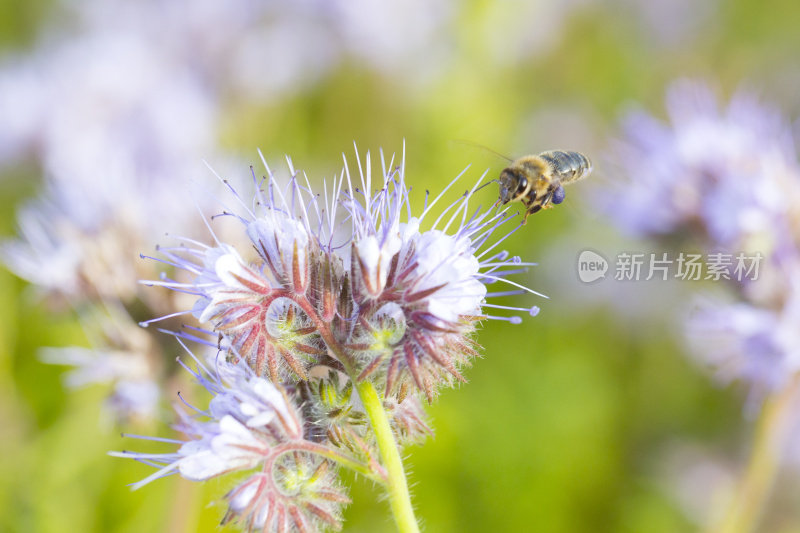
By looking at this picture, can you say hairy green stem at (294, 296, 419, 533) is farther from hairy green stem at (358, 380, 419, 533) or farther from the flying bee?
the flying bee

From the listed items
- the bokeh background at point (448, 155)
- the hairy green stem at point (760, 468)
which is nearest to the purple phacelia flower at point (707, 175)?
the bokeh background at point (448, 155)

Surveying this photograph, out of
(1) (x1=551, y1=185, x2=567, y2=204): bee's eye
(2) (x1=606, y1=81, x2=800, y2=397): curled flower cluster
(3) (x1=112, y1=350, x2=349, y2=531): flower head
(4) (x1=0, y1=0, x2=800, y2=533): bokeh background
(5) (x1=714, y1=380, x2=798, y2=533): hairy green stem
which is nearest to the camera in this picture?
(3) (x1=112, y1=350, x2=349, y2=531): flower head

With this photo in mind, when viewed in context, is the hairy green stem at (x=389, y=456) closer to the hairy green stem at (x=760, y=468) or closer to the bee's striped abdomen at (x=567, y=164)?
the bee's striped abdomen at (x=567, y=164)

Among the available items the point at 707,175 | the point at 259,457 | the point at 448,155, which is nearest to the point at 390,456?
the point at 259,457

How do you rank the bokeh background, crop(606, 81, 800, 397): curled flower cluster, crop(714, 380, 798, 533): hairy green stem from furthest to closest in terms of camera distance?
the bokeh background < crop(714, 380, 798, 533): hairy green stem < crop(606, 81, 800, 397): curled flower cluster

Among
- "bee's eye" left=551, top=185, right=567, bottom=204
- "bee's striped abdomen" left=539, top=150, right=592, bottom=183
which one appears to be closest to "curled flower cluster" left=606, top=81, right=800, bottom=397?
"bee's striped abdomen" left=539, top=150, right=592, bottom=183

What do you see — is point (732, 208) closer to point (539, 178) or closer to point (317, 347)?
point (539, 178)

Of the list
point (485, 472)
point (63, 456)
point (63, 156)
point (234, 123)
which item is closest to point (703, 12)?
point (234, 123)
